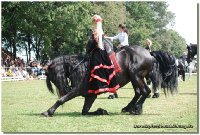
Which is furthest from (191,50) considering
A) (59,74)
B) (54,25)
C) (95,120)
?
(54,25)

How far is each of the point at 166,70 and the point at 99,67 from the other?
241 cm

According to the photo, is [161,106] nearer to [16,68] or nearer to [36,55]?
[16,68]

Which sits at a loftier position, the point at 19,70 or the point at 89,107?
the point at 19,70

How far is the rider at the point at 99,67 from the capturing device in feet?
36.6

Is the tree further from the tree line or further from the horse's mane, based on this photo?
the horse's mane

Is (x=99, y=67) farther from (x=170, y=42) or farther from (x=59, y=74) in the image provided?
(x=170, y=42)

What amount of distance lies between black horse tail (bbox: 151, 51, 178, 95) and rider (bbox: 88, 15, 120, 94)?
1955 millimetres

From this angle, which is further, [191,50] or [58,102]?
[191,50]

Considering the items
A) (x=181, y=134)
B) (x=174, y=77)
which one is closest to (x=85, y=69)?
(x=174, y=77)

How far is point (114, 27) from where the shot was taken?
59656 mm

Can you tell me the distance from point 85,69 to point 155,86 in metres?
2.33

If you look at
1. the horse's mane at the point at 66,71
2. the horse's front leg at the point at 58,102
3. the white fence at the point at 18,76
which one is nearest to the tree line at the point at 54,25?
the white fence at the point at 18,76

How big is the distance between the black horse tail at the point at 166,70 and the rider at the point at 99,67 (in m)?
1.95

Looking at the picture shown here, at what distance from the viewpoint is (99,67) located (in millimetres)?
11219
